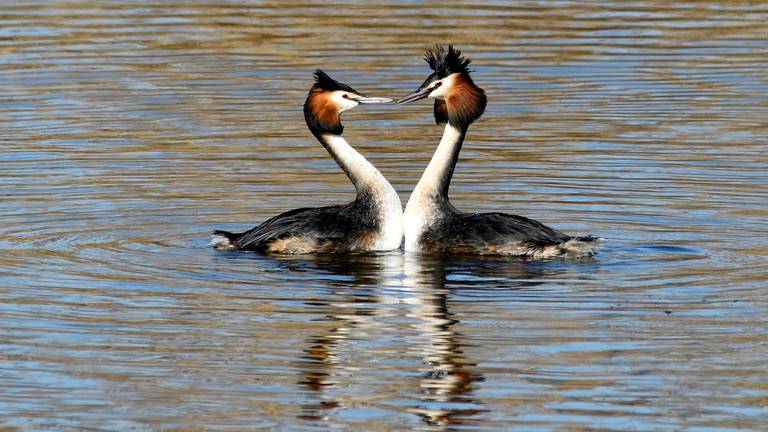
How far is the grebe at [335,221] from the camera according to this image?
12070mm

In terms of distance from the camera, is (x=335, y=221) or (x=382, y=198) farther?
(x=382, y=198)

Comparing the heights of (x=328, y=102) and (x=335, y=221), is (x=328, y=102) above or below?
above

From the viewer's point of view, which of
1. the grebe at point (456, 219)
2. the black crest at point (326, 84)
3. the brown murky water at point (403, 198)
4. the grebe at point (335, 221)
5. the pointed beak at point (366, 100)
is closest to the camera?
the brown murky water at point (403, 198)

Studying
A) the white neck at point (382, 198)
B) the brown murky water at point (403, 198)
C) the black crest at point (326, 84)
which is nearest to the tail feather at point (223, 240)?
the brown murky water at point (403, 198)

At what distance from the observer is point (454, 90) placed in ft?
40.7

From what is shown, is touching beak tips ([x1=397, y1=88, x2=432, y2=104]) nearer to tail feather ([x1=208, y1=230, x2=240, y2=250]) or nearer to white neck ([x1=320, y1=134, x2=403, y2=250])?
white neck ([x1=320, y1=134, x2=403, y2=250])

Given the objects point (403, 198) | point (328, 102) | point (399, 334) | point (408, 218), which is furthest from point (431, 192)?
point (399, 334)

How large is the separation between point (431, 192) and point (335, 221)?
0.69 m

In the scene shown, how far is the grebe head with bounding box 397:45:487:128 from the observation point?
12320 mm

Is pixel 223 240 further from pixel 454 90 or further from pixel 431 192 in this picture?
pixel 454 90

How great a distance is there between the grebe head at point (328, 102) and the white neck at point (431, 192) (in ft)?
1.97

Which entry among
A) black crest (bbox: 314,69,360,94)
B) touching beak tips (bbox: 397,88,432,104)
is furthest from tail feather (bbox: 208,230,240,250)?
touching beak tips (bbox: 397,88,432,104)

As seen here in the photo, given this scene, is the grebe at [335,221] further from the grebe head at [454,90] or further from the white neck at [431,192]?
the grebe head at [454,90]

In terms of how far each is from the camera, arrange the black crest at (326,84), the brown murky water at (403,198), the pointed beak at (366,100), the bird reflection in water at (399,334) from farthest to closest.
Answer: the black crest at (326,84), the pointed beak at (366,100), the brown murky water at (403,198), the bird reflection in water at (399,334)
